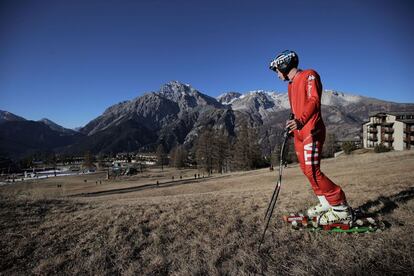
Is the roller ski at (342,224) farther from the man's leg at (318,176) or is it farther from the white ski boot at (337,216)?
the man's leg at (318,176)

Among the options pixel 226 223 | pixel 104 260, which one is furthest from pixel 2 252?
pixel 226 223

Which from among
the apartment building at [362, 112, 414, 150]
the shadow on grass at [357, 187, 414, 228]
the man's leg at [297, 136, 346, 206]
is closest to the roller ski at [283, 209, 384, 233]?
the man's leg at [297, 136, 346, 206]

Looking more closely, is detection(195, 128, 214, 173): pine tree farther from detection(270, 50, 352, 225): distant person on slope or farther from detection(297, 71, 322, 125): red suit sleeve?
detection(297, 71, 322, 125): red suit sleeve

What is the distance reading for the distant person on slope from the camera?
473cm

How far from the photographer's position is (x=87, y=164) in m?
146

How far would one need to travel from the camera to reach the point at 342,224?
459 centimetres

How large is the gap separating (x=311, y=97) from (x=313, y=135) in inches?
31.8

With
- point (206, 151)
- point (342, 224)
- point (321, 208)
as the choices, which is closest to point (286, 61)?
point (321, 208)

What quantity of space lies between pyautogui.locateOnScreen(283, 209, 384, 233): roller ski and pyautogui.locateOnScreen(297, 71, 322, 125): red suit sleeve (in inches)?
83.4

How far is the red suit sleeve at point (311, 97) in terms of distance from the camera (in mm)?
4695

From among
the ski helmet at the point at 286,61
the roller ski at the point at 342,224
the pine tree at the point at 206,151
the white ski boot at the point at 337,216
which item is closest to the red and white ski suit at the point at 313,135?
the white ski boot at the point at 337,216

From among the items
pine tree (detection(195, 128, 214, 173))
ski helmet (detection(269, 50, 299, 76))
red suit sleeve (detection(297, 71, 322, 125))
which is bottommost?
pine tree (detection(195, 128, 214, 173))

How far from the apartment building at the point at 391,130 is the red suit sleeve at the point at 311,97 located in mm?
79613

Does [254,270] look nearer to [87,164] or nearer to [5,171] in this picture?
[87,164]
